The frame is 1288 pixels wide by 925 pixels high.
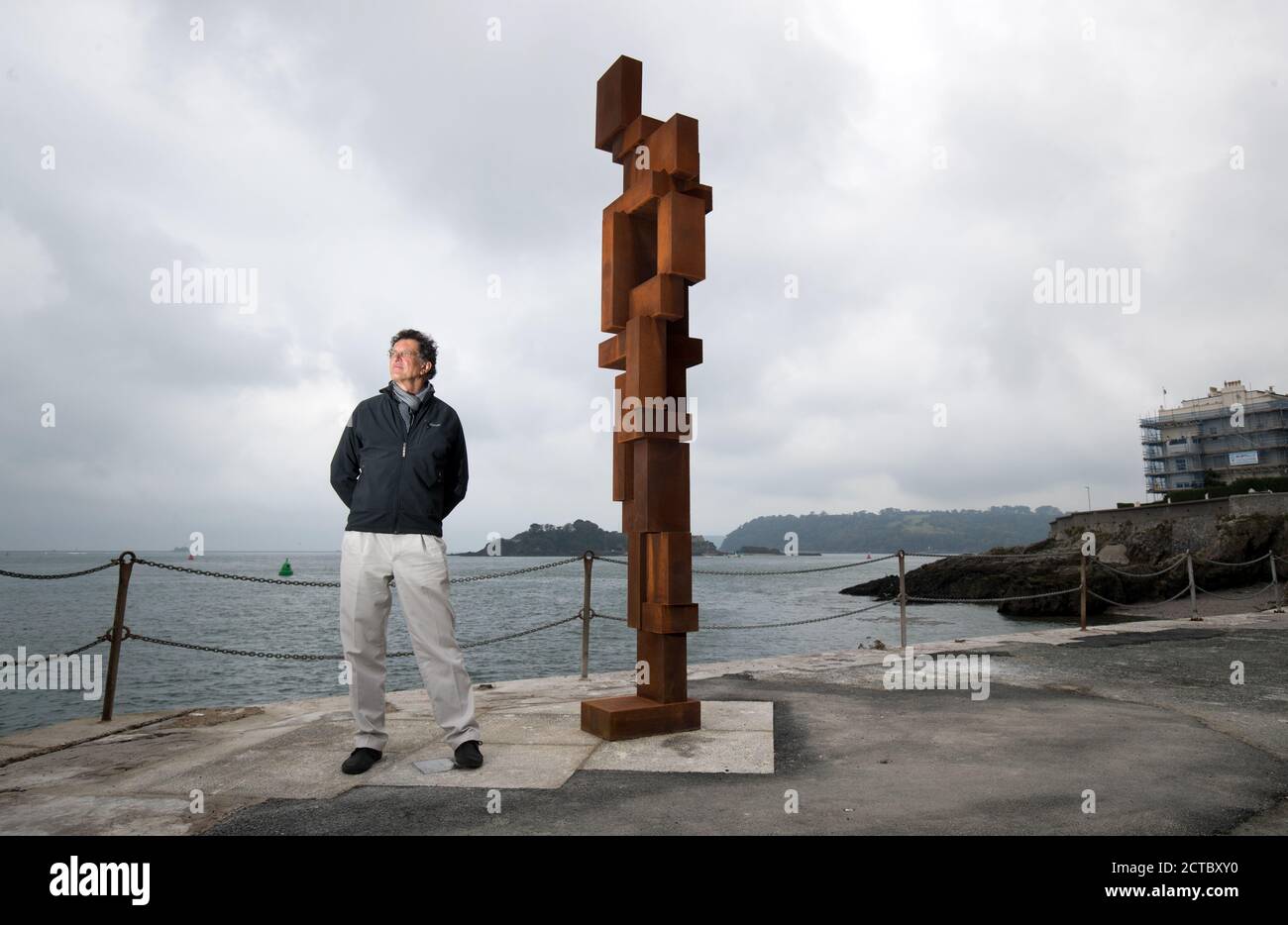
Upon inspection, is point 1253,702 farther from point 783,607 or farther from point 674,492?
Answer: point 783,607

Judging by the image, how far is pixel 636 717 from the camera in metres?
4.08

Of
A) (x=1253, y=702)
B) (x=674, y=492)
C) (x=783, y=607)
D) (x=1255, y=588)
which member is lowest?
(x=783, y=607)

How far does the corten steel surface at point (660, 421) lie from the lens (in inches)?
169

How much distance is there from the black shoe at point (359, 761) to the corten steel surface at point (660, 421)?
1.18 metres

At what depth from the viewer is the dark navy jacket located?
3600 mm

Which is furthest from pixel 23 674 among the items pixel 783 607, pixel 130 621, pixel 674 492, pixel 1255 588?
pixel 1255 588

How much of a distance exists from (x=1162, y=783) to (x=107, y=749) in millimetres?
5095

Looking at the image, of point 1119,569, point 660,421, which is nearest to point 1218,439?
point 1119,569

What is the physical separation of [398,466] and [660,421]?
1489mm

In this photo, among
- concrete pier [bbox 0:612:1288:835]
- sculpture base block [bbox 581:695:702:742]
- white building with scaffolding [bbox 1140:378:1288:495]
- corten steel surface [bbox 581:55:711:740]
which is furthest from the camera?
white building with scaffolding [bbox 1140:378:1288:495]

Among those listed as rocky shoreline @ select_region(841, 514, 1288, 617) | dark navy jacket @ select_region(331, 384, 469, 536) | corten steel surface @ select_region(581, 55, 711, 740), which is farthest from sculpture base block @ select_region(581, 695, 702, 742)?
rocky shoreline @ select_region(841, 514, 1288, 617)

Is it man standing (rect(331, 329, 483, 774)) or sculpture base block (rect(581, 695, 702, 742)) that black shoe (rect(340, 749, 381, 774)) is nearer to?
man standing (rect(331, 329, 483, 774))
